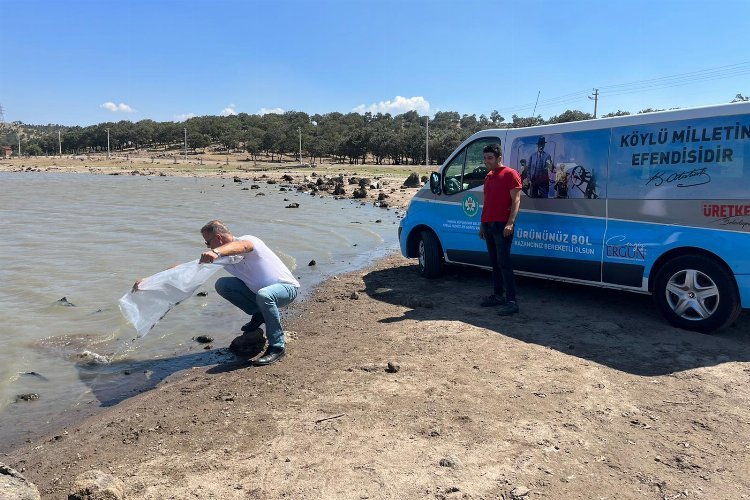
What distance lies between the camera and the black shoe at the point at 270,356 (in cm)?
570

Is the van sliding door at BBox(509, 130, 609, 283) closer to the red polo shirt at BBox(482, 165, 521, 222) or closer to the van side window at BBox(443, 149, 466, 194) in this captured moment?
the red polo shirt at BBox(482, 165, 521, 222)

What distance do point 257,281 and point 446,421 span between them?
101 inches

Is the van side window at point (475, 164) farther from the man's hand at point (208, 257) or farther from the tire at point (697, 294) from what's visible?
the man's hand at point (208, 257)

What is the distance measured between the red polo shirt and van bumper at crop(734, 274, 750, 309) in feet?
8.03

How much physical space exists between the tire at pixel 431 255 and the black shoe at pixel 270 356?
385cm

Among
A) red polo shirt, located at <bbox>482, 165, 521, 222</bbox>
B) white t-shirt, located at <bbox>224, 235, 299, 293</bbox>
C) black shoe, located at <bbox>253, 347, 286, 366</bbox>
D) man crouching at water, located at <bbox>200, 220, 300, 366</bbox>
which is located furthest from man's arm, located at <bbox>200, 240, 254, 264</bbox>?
red polo shirt, located at <bbox>482, 165, 521, 222</bbox>

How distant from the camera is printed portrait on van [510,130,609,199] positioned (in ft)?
22.6

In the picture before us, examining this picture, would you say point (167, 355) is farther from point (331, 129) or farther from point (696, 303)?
point (331, 129)

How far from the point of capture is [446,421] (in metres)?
4.29

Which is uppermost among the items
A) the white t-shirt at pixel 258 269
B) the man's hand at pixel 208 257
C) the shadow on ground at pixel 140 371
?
the man's hand at pixel 208 257
